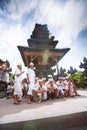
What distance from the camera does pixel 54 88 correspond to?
26.5 ft

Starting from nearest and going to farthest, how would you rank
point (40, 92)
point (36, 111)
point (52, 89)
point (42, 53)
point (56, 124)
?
point (56, 124) → point (36, 111) → point (40, 92) → point (52, 89) → point (42, 53)

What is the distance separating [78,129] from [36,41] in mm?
14687

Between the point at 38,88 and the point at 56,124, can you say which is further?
the point at 38,88

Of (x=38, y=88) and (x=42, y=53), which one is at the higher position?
(x=42, y=53)

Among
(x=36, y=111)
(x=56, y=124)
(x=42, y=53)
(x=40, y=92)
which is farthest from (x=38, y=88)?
(x=42, y=53)

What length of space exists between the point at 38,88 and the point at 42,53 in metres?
6.34

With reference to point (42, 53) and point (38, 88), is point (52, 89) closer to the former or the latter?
point (38, 88)

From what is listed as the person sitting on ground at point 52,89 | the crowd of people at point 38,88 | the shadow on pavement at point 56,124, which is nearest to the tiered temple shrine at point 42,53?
the crowd of people at point 38,88

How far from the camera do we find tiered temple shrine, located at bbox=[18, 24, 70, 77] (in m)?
13.6

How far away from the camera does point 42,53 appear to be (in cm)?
1384

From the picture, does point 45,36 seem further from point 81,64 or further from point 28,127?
point 28,127

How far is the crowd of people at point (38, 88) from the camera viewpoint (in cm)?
700

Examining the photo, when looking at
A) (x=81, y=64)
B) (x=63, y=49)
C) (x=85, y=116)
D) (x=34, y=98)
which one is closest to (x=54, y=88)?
(x=34, y=98)

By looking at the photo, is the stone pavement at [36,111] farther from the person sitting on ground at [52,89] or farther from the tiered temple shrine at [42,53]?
the tiered temple shrine at [42,53]
